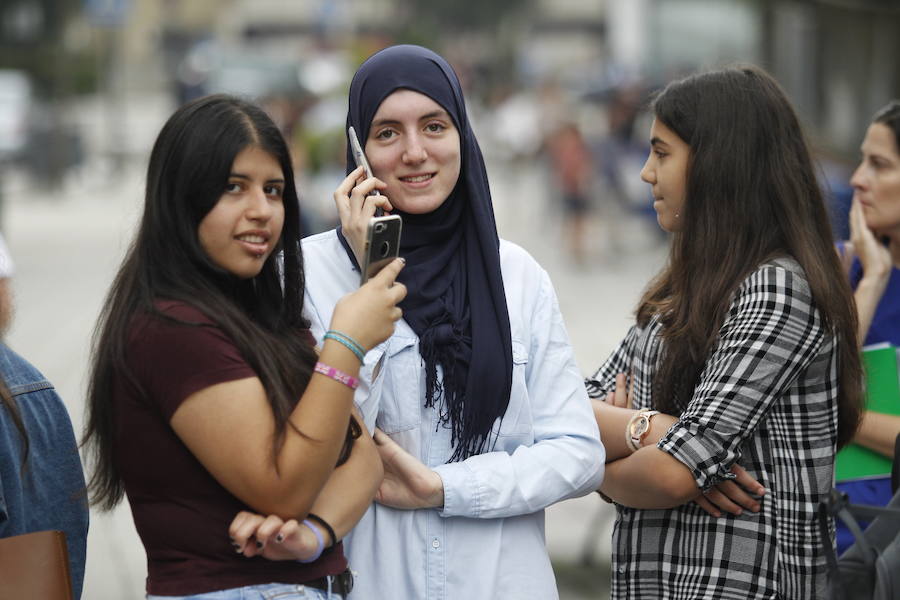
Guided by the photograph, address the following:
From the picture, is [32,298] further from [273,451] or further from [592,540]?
[273,451]

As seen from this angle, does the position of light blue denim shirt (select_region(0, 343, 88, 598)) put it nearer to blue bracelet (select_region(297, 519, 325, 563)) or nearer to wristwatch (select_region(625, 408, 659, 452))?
blue bracelet (select_region(297, 519, 325, 563))

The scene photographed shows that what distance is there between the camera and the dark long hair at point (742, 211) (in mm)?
2834

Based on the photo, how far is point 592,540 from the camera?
5.77 metres

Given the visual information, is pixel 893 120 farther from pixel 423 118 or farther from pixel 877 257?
pixel 423 118

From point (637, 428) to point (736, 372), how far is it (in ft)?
0.99

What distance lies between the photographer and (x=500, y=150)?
2728cm

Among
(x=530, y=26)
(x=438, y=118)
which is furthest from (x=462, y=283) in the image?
(x=530, y=26)

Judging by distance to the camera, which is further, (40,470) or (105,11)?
(105,11)

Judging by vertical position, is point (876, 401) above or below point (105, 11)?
below

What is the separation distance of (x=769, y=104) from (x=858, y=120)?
44.0 feet

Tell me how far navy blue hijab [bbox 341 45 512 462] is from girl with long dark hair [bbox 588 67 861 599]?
0.41m

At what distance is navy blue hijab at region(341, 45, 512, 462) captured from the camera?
271 centimetres

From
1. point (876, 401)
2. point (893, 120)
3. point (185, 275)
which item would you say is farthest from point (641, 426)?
point (893, 120)

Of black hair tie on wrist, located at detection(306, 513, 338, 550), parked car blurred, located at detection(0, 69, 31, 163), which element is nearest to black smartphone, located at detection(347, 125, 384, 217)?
black hair tie on wrist, located at detection(306, 513, 338, 550)
